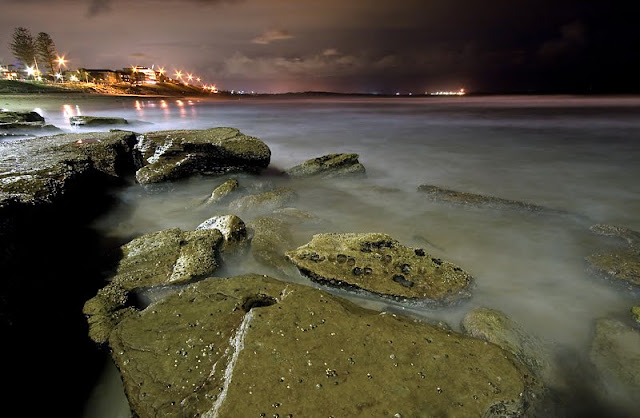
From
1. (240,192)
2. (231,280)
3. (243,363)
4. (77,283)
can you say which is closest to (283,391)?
(243,363)

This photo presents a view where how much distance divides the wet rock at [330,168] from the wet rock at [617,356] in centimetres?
635

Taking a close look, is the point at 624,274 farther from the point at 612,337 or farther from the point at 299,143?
the point at 299,143

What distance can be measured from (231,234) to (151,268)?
3.41ft

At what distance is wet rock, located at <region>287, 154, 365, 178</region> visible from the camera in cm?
885

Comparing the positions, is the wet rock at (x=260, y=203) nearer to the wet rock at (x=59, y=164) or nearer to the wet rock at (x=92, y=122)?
the wet rock at (x=59, y=164)

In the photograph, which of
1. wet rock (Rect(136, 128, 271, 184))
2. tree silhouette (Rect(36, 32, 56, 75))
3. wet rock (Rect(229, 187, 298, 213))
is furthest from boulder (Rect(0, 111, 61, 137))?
tree silhouette (Rect(36, 32, 56, 75))

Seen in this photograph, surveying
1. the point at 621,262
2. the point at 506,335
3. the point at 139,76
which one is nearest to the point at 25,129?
the point at 506,335

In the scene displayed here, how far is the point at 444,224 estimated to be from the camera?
5992 mm

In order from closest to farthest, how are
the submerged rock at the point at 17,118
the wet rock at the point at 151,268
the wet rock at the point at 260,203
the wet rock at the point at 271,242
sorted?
1. the wet rock at the point at 151,268
2. the wet rock at the point at 271,242
3. the wet rock at the point at 260,203
4. the submerged rock at the point at 17,118

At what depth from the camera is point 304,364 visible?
214 centimetres

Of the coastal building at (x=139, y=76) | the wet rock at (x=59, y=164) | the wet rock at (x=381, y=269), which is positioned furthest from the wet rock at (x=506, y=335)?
the coastal building at (x=139, y=76)

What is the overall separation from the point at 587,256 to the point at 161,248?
18.9 feet

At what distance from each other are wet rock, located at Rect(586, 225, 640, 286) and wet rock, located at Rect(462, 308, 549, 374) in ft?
6.15

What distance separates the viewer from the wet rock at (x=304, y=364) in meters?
1.96
